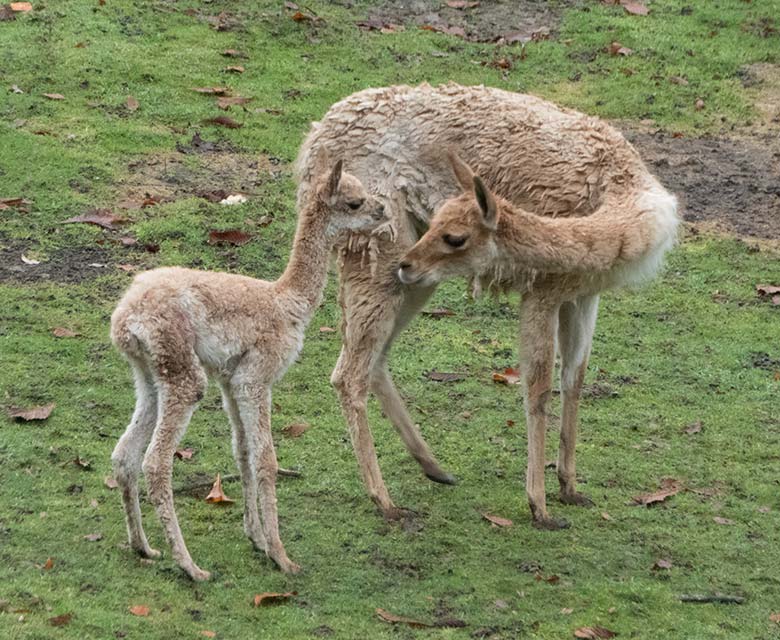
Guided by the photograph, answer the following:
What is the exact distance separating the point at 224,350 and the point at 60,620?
147 cm

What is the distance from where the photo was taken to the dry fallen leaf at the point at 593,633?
615 centimetres

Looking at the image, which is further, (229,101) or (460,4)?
(460,4)

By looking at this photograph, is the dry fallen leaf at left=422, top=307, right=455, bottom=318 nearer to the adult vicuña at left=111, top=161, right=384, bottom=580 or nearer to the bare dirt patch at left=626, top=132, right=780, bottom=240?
the bare dirt patch at left=626, top=132, right=780, bottom=240

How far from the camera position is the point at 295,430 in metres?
8.34

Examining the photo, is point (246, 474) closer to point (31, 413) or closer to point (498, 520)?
point (498, 520)

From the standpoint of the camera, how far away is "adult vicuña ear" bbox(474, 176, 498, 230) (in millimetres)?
6840

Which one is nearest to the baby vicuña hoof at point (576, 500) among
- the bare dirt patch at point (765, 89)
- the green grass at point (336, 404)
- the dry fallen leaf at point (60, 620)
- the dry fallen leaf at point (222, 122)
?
the green grass at point (336, 404)

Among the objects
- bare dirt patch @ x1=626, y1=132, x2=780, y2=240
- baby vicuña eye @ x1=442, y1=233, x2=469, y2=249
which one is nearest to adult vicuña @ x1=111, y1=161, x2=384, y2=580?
baby vicuña eye @ x1=442, y1=233, x2=469, y2=249

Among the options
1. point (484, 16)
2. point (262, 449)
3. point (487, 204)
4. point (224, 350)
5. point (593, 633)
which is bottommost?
point (484, 16)

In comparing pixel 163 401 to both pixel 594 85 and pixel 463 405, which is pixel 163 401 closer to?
pixel 463 405

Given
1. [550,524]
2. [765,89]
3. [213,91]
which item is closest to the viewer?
[550,524]

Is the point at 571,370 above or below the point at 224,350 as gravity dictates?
below

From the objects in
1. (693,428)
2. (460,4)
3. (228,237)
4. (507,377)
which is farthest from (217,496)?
(460,4)

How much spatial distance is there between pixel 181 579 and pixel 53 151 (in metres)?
6.64
